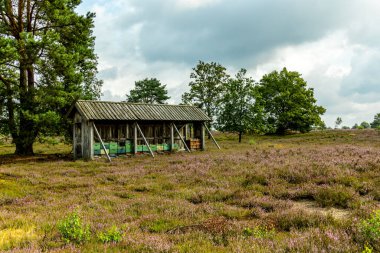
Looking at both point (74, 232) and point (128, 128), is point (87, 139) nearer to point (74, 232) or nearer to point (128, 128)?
point (128, 128)

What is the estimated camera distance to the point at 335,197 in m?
8.72

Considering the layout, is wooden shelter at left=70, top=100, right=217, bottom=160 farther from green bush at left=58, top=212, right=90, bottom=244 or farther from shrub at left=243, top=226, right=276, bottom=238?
shrub at left=243, top=226, right=276, bottom=238

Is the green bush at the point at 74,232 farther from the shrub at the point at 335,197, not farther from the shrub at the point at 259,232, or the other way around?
the shrub at the point at 335,197

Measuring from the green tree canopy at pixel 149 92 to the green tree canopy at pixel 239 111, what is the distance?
105 ft

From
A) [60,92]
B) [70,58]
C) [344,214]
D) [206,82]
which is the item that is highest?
[206,82]

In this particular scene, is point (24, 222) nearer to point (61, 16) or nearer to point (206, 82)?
point (61, 16)

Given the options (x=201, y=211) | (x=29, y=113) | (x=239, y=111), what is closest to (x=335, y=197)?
(x=201, y=211)

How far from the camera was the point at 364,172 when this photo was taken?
40.1 feet

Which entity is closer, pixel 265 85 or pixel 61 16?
pixel 61 16

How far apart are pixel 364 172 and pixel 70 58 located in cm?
2118

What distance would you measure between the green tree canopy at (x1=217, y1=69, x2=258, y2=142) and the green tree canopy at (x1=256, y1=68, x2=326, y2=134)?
46.1ft

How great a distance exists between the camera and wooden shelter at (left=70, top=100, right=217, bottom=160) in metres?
24.5

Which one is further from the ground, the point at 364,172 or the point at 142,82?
the point at 142,82

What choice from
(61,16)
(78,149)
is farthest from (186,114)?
(61,16)
